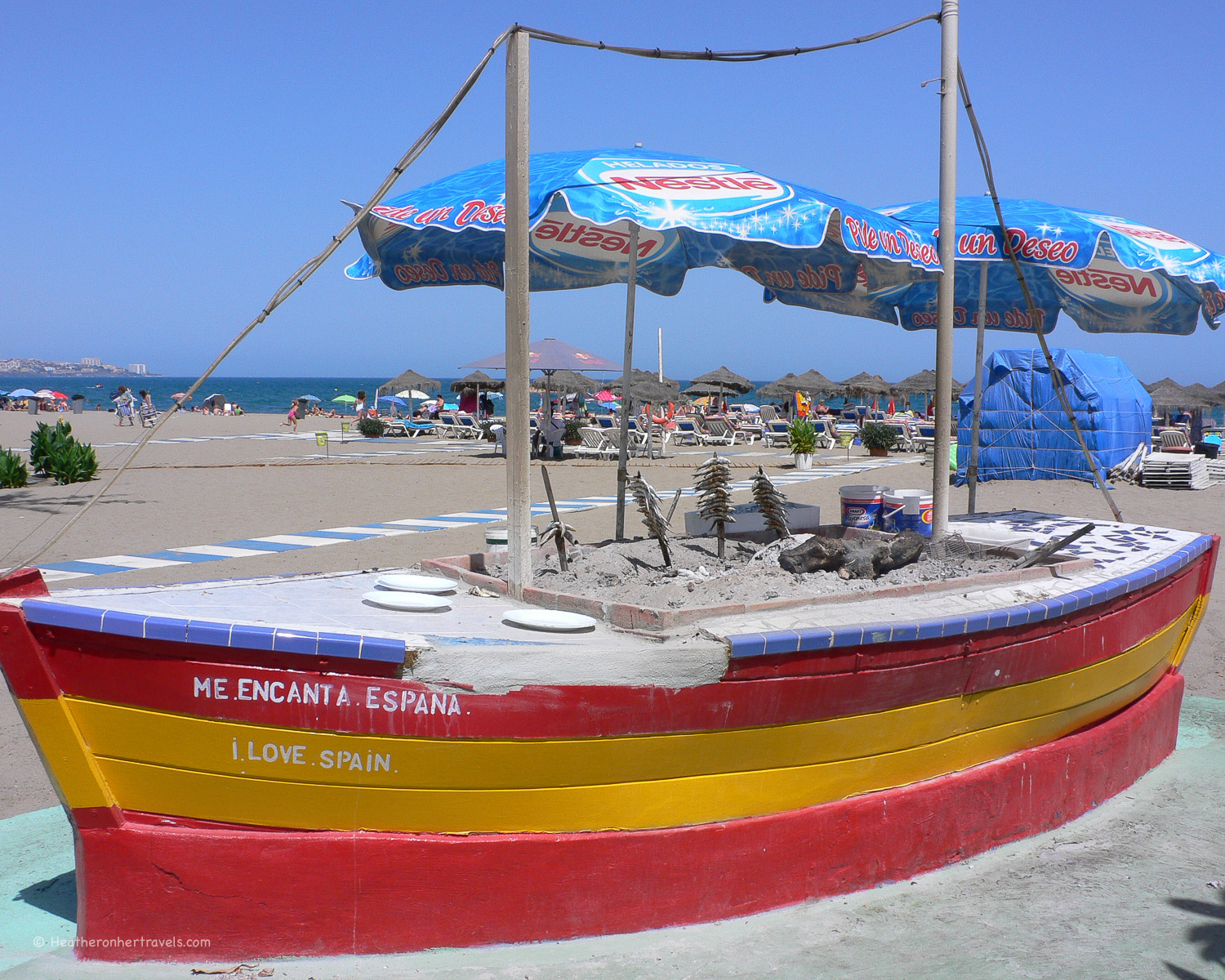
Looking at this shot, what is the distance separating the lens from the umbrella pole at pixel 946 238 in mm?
4367

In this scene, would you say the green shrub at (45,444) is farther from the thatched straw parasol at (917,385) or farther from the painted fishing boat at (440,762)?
the thatched straw parasol at (917,385)

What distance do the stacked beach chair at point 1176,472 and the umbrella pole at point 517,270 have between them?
14.6 metres

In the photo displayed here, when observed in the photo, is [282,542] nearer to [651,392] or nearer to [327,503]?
[327,503]

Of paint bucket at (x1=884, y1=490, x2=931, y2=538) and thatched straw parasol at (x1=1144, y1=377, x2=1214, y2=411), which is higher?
thatched straw parasol at (x1=1144, y1=377, x2=1214, y2=411)

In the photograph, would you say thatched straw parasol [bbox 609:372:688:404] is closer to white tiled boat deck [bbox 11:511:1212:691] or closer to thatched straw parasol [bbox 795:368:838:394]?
thatched straw parasol [bbox 795:368:838:394]

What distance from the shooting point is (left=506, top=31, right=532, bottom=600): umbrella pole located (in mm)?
3246

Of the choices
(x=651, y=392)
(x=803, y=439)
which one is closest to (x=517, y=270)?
(x=803, y=439)

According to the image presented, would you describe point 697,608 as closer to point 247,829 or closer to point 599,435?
point 247,829

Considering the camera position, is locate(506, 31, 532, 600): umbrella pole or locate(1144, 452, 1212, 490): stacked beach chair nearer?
locate(506, 31, 532, 600): umbrella pole

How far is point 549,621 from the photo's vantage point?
113 inches

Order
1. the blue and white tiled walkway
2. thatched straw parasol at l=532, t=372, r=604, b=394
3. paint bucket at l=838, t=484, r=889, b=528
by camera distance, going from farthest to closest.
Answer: thatched straw parasol at l=532, t=372, r=604, b=394, the blue and white tiled walkway, paint bucket at l=838, t=484, r=889, b=528

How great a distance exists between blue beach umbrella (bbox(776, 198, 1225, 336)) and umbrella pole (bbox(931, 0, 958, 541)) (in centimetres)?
61

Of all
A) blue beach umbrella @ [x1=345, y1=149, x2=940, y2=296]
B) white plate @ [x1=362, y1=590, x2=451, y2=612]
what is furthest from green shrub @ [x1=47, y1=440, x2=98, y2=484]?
white plate @ [x1=362, y1=590, x2=451, y2=612]

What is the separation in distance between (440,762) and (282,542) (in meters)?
6.89
